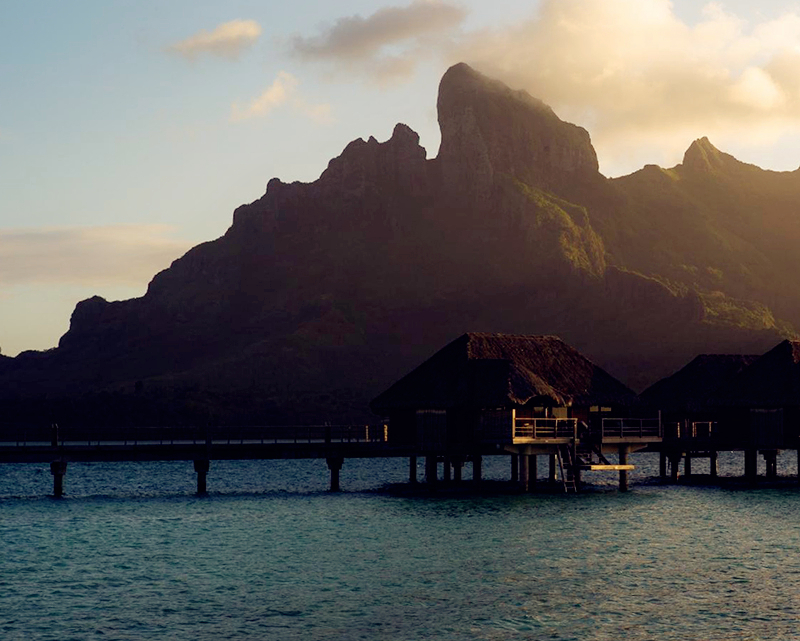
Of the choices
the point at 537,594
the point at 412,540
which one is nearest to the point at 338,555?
the point at 412,540

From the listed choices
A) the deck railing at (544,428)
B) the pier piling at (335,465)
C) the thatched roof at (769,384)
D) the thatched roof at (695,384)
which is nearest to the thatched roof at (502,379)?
the deck railing at (544,428)

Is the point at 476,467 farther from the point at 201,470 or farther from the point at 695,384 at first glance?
the point at 695,384

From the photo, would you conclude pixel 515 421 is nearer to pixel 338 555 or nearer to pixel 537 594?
pixel 338 555

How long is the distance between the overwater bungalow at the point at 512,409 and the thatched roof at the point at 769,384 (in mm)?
7126

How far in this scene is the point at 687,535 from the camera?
54.8 metres

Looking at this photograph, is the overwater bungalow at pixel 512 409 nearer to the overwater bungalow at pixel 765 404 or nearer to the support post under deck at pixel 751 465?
the overwater bungalow at pixel 765 404

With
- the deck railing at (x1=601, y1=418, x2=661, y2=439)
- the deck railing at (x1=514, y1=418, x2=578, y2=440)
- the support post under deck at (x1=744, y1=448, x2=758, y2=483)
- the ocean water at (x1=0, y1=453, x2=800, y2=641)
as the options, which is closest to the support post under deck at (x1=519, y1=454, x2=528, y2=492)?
the deck railing at (x1=514, y1=418, x2=578, y2=440)

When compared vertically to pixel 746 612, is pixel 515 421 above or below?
above

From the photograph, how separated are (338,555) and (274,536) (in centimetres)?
638

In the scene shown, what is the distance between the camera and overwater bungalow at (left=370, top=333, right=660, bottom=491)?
6831 centimetres

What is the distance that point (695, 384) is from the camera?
8856cm

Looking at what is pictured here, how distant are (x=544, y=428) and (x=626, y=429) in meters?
5.20

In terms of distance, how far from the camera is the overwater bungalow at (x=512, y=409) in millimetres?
68312

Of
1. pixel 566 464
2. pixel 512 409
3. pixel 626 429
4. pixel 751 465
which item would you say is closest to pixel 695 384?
pixel 751 465
